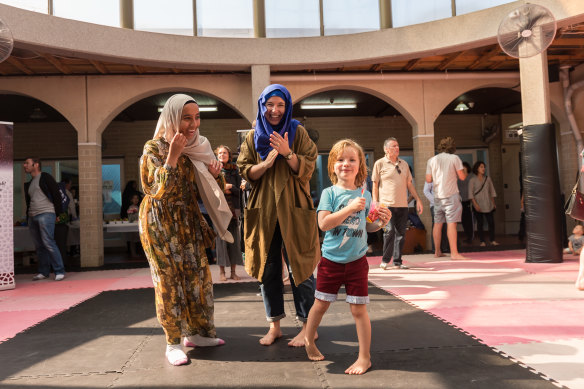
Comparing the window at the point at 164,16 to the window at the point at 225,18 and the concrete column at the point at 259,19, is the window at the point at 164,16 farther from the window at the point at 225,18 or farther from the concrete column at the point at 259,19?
the concrete column at the point at 259,19

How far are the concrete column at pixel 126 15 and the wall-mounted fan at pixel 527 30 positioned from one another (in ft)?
19.0

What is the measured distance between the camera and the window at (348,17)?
7.86m

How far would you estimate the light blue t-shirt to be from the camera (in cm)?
222

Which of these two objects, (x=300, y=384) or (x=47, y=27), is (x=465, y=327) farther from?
(x=47, y=27)

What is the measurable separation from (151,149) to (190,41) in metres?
5.50

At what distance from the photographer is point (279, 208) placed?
97.7 inches

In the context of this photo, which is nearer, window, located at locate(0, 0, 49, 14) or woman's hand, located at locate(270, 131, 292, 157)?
woman's hand, located at locate(270, 131, 292, 157)

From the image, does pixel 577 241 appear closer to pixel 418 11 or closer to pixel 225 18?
pixel 418 11

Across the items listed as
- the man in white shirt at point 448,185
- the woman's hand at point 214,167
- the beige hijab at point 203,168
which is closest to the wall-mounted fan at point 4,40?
the beige hijab at point 203,168

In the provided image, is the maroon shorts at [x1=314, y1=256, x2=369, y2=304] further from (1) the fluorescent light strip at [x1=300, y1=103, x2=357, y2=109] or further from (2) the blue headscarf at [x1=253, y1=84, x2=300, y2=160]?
(1) the fluorescent light strip at [x1=300, y1=103, x2=357, y2=109]

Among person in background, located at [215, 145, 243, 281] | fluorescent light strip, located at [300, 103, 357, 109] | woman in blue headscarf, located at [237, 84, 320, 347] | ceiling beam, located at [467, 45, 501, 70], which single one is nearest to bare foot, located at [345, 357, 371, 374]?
woman in blue headscarf, located at [237, 84, 320, 347]

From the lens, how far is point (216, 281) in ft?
17.6

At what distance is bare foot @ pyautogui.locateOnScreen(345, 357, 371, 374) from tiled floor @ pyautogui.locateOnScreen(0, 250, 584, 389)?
0.80 metres

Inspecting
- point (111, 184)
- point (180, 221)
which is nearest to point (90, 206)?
point (111, 184)
